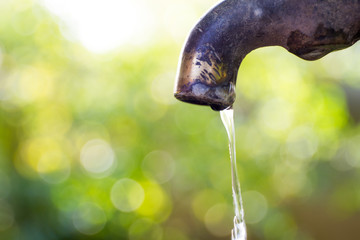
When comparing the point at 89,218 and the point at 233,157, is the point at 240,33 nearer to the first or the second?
the point at 233,157

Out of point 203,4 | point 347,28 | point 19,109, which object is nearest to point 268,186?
point 203,4

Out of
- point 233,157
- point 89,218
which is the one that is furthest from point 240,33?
point 89,218

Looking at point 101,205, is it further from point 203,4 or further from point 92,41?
point 203,4

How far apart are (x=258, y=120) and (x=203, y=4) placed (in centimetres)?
66

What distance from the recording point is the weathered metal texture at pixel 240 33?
0.44 m

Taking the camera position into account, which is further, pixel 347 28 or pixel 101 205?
pixel 101 205

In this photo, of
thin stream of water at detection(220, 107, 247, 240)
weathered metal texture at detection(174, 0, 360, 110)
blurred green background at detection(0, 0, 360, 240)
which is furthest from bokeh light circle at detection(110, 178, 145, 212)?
weathered metal texture at detection(174, 0, 360, 110)

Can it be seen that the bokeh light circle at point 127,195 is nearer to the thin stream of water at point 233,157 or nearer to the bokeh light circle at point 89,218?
the bokeh light circle at point 89,218

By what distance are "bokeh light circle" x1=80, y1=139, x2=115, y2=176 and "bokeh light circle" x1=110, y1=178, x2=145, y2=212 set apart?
0.10 meters

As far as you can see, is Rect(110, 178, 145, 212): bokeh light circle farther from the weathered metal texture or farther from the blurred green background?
the weathered metal texture

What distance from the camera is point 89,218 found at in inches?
86.7

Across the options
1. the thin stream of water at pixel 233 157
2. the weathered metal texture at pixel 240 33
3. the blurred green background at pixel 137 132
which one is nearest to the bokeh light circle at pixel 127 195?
the blurred green background at pixel 137 132

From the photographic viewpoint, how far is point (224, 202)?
2.34 m

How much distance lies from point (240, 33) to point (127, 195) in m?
1.91
